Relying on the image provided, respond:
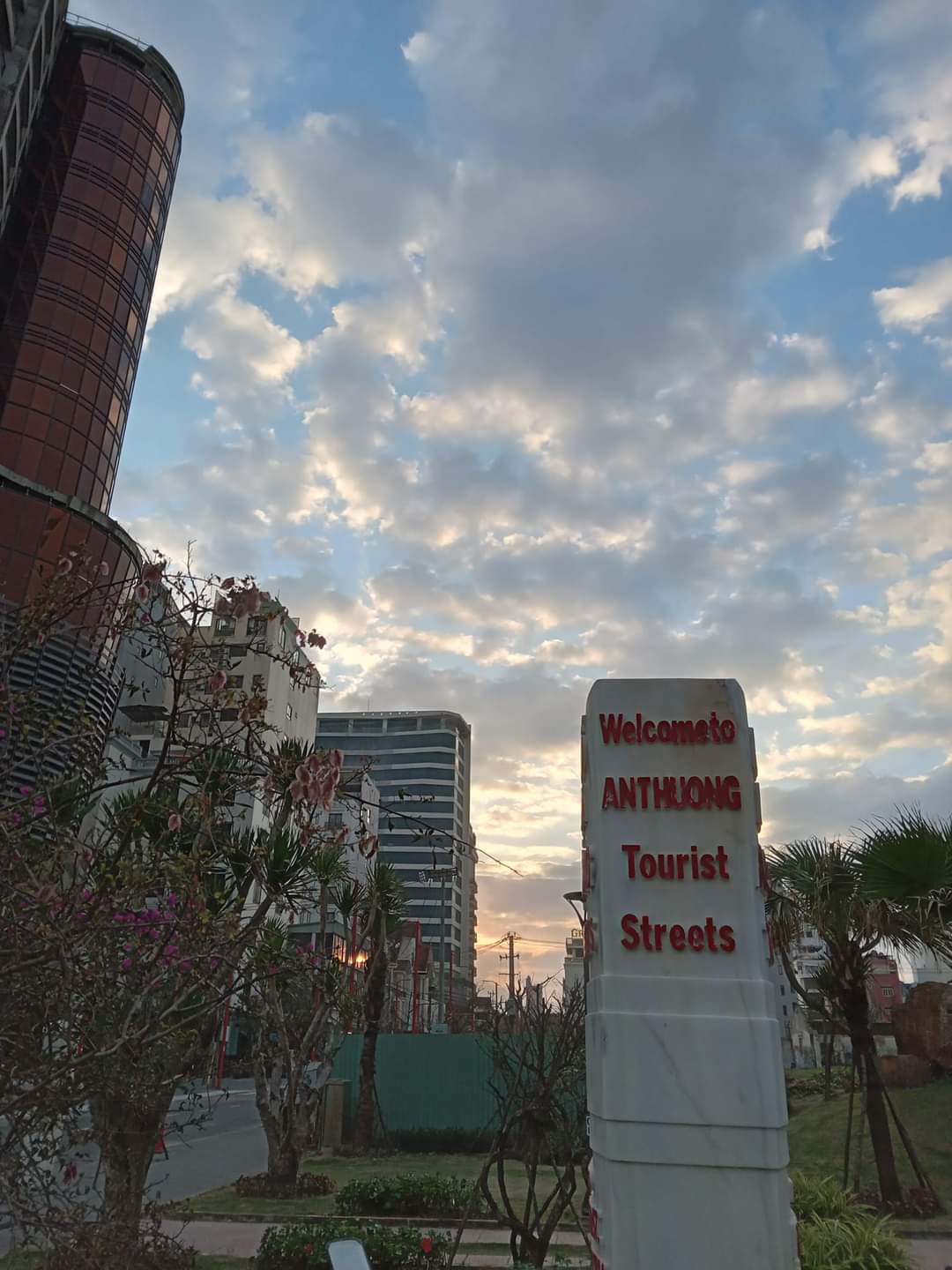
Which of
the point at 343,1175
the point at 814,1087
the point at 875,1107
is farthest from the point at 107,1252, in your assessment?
the point at 814,1087

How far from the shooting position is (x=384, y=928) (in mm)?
21047

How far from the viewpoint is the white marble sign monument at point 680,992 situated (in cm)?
486

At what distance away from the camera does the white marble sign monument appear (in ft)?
16.0

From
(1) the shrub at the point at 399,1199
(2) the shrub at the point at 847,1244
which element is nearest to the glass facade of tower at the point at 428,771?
(1) the shrub at the point at 399,1199

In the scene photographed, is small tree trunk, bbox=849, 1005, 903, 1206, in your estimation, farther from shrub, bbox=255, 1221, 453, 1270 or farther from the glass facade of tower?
the glass facade of tower

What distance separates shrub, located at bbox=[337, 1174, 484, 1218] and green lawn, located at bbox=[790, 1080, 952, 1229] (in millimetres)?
5881

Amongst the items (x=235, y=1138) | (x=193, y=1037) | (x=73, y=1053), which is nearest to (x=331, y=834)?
(x=73, y=1053)

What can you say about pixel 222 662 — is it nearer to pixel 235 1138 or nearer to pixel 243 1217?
pixel 243 1217

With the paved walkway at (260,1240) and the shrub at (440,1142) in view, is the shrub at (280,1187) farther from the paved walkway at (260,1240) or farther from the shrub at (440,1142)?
the shrub at (440,1142)

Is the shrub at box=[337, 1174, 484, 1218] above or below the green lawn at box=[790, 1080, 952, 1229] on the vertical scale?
below

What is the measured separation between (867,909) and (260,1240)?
878 cm

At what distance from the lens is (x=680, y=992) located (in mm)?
5164

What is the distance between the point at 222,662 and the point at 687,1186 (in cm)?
386

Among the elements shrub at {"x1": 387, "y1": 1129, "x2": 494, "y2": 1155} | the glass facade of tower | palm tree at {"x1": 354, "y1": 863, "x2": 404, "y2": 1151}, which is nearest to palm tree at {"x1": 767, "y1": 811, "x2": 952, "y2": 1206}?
palm tree at {"x1": 354, "y1": 863, "x2": 404, "y2": 1151}
